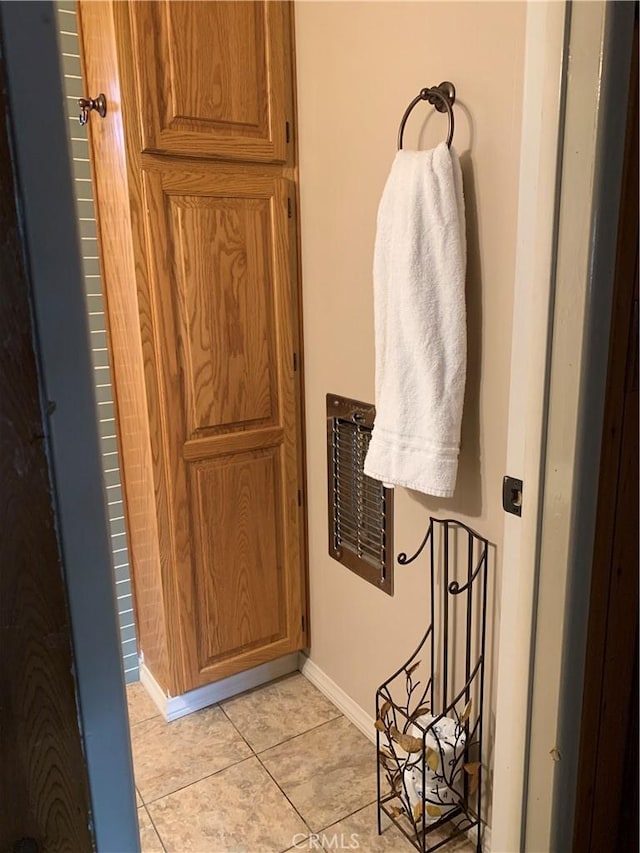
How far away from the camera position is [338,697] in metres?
2.10

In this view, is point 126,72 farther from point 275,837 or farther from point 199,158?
point 275,837

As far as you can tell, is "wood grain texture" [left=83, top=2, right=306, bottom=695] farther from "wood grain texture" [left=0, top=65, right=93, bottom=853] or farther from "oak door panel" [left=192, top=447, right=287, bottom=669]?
"wood grain texture" [left=0, top=65, right=93, bottom=853]

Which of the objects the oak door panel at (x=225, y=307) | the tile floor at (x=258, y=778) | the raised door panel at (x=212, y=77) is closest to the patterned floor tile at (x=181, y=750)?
the tile floor at (x=258, y=778)

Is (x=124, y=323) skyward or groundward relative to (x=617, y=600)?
skyward

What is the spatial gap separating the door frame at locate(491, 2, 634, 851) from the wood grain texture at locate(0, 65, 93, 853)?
0.75 meters

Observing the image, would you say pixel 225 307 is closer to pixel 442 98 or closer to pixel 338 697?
pixel 442 98

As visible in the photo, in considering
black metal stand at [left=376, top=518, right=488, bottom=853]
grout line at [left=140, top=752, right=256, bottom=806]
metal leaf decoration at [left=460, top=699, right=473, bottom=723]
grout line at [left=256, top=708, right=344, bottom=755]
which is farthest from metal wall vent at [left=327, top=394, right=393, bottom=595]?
grout line at [left=140, top=752, right=256, bottom=806]

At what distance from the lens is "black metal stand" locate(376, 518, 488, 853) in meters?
1.47

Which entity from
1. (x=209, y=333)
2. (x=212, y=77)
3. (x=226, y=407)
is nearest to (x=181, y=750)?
(x=226, y=407)

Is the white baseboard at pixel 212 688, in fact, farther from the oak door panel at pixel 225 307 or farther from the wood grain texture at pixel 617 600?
the wood grain texture at pixel 617 600

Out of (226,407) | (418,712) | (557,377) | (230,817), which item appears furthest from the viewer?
(226,407)

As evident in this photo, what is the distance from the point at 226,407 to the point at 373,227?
0.68 metres

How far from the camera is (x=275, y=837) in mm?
1622

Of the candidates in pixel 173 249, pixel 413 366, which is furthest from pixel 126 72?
pixel 413 366
